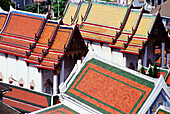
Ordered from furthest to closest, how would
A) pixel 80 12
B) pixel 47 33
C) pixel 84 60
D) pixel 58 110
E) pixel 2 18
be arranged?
pixel 80 12
pixel 2 18
pixel 47 33
pixel 84 60
pixel 58 110

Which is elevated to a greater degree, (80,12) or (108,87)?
(80,12)

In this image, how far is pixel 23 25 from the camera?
157ft

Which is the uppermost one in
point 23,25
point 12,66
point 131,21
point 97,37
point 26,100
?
point 131,21

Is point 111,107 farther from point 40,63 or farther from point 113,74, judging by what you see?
point 40,63

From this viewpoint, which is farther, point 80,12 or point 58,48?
point 80,12

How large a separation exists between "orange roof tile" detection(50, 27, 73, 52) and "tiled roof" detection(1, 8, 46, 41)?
1.94 meters

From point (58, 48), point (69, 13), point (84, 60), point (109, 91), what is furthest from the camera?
point (69, 13)

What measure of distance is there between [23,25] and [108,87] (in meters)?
17.7

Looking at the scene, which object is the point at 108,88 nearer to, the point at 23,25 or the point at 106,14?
the point at 23,25

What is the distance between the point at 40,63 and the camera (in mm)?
45062

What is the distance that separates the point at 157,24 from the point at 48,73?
498 inches

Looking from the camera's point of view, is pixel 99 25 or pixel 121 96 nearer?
pixel 121 96

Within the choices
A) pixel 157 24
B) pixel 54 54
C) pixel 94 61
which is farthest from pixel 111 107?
pixel 157 24

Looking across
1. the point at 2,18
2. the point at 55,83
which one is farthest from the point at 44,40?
the point at 2,18
